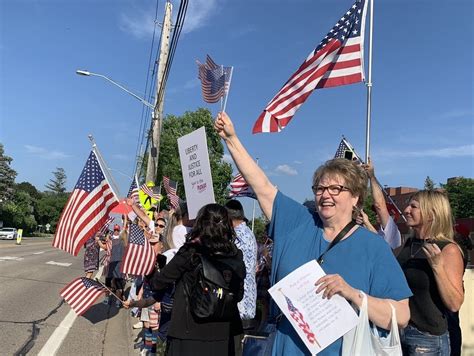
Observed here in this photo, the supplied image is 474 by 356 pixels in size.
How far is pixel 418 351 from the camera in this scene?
9.91ft

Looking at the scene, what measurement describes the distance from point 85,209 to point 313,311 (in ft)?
13.1

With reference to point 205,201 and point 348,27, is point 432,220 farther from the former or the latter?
point 348,27

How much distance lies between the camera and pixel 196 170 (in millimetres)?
4992

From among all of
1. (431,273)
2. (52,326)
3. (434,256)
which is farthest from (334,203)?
(52,326)

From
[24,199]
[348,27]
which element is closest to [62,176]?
[24,199]

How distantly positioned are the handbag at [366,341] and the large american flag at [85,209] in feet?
13.0

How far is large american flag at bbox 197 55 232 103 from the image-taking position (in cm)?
717

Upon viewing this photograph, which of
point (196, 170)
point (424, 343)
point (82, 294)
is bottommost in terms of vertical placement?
point (82, 294)

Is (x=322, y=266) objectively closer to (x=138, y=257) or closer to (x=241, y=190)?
(x=138, y=257)

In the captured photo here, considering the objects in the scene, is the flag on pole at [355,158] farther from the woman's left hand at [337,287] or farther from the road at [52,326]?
the road at [52,326]

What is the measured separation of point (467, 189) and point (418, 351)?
5957 centimetres

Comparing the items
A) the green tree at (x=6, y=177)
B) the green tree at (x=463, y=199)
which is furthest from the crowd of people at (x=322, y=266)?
the green tree at (x=6, y=177)

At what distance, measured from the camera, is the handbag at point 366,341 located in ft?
6.83

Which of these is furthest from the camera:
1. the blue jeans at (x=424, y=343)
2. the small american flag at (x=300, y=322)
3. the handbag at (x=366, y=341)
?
the blue jeans at (x=424, y=343)
